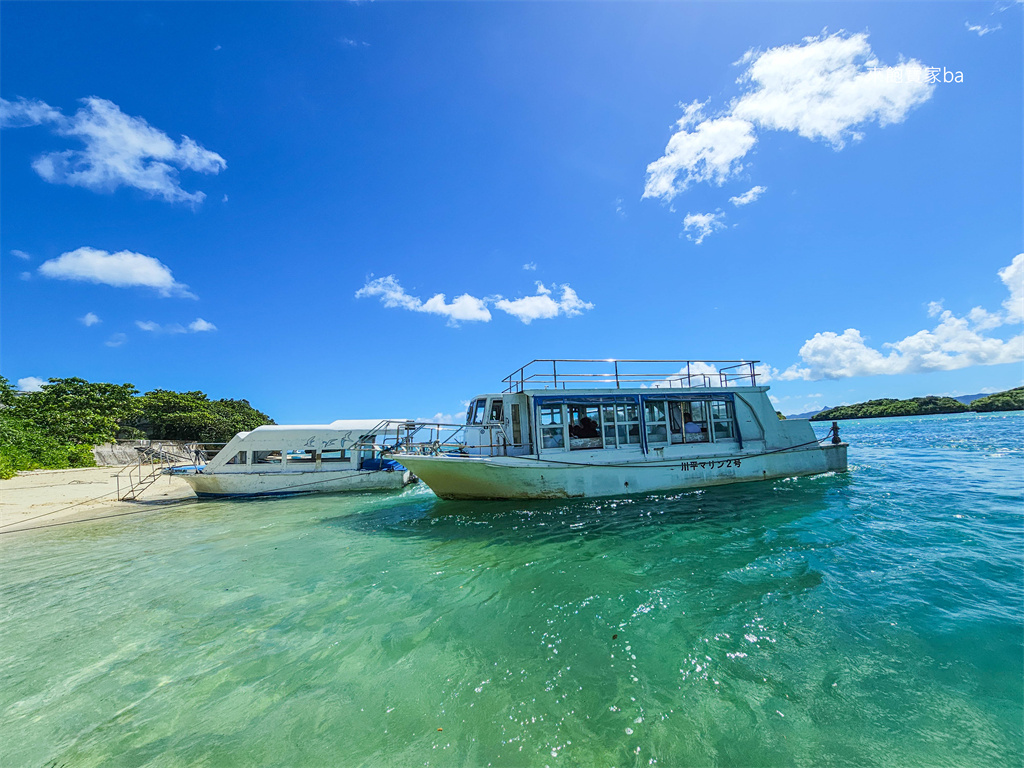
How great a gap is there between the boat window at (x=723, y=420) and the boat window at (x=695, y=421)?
589 millimetres

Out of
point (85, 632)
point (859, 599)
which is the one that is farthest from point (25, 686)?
point (859, 599)

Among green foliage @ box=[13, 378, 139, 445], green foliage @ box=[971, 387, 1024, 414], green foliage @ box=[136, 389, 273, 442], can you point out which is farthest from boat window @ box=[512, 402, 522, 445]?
green foliage @ box=[971, 387, 1024, 414]

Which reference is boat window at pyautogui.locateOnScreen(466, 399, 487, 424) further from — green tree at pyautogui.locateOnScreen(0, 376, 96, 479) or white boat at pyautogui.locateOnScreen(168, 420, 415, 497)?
green tree at pyautogui.locateOnScreen(0, 376, 96, 479)

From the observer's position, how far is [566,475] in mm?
13820

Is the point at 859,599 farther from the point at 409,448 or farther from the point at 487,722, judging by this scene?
the point at 409,448

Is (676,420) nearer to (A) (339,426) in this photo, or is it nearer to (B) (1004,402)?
(A) (339,426)

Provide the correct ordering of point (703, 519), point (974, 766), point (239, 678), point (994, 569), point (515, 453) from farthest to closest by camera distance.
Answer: point (515, 453) → point (703, 519) → point (994, 569) → point (239, 678) → point (974, 766)

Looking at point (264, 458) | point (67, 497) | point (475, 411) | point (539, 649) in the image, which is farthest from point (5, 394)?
point (539, 649)

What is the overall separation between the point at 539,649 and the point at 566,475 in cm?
896

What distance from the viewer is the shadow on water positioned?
415 inches

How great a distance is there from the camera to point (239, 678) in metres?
4.70

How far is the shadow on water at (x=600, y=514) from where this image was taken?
1054 cm

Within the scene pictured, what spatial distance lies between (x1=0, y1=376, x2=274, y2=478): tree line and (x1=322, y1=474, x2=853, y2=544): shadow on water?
29847 mm

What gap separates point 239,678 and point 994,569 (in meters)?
12.1
